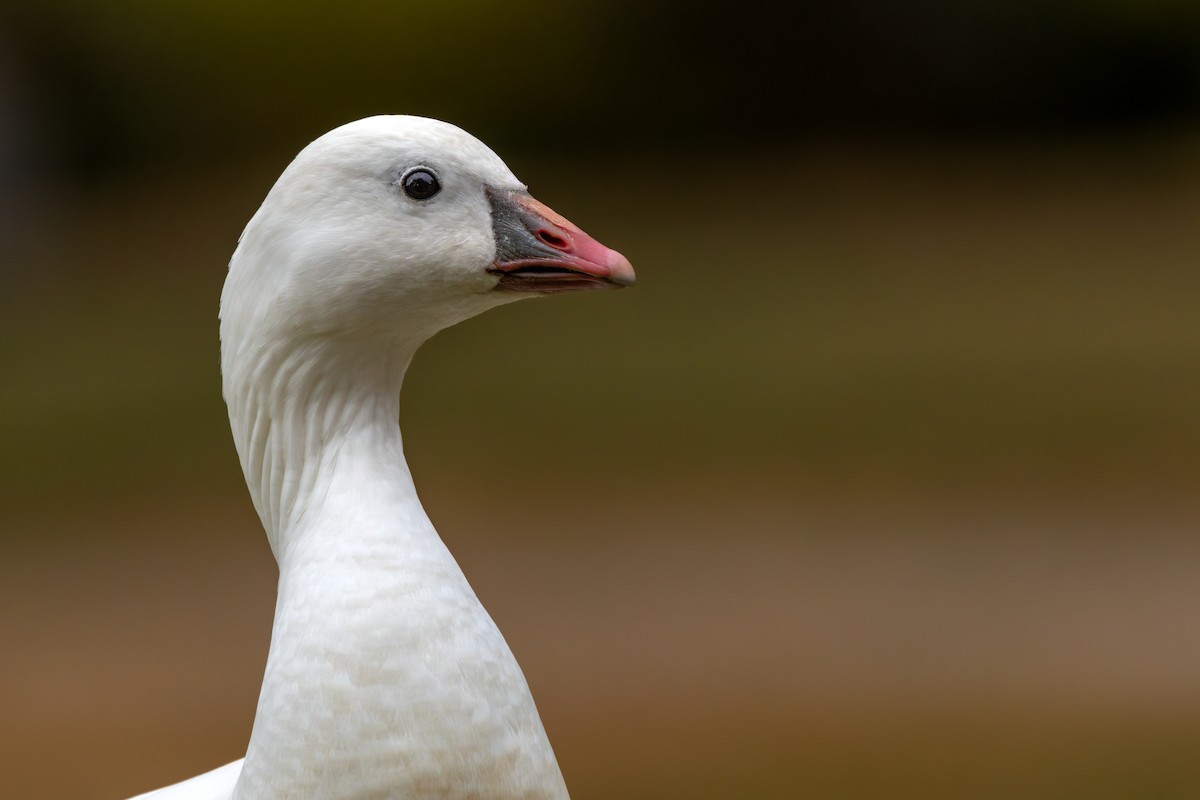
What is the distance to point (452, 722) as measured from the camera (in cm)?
73

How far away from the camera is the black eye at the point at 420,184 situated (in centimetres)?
75

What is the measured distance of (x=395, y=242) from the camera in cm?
75

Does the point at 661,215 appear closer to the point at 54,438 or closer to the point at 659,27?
the point at 659,27

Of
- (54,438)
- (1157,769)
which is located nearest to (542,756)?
(1157,769)

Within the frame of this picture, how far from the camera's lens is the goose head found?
747 mm

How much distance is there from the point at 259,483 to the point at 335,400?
3.4 inches

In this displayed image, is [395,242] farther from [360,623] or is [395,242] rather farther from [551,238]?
[360,623]

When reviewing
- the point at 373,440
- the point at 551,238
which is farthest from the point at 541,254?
the point at 373,440

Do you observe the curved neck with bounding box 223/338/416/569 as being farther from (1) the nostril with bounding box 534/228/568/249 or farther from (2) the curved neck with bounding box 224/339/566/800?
(1) the nostril with bounding box 534/228/568/249

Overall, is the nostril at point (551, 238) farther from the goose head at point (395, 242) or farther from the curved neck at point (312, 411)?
the curved neck at point (312, 411)

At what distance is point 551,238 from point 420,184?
85mm

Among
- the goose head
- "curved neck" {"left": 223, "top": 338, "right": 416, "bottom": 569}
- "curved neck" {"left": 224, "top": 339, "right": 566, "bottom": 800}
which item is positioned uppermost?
the goose head

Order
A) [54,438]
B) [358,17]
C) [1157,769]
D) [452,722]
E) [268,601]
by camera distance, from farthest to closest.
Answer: [358,17]
[54,438]
[268,601]
[1157,769]
[452,722]

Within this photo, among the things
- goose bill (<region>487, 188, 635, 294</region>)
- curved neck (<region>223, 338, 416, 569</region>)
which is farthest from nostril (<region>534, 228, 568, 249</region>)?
curved neck (<region>223, 338, 416, 569</region>)
